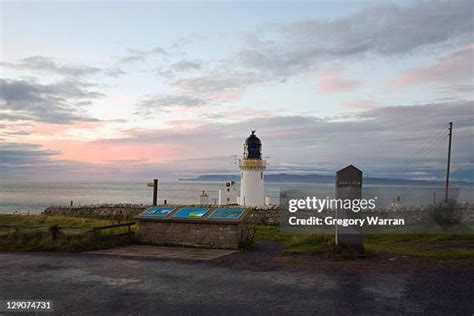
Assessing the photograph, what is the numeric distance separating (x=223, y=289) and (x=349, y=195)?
655 centimetres

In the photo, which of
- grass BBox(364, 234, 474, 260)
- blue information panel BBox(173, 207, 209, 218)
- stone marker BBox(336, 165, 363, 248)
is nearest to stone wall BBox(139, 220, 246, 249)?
blue information panel BBox(173, 207, 209, 218)

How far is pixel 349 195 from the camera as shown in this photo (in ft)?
45.7

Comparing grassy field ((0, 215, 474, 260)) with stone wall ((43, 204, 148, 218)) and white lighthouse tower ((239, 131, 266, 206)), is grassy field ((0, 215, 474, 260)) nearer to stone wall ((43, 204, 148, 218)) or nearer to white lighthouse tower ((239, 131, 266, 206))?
stone wall ((43, 204, 148, 218))

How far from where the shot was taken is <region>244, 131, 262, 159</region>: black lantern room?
3781 centimetres

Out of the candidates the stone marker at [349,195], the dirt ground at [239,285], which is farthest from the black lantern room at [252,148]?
the dirt ground at [239,285]

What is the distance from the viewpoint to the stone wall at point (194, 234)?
15242 millimetres

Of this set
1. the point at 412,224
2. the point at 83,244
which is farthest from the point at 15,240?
the point at 412,224

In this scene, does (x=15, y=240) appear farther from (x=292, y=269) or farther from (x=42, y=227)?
(x=292, y=269)

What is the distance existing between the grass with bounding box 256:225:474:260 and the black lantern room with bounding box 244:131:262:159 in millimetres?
18379

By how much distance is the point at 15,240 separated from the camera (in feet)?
50.2

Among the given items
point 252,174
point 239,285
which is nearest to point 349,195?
point 239,285

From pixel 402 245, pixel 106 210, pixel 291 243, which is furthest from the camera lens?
pixel 106 210

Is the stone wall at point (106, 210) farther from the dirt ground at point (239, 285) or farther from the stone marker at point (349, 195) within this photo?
the stone marker at point (349, 195)

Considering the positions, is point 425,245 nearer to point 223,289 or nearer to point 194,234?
point 194,234
